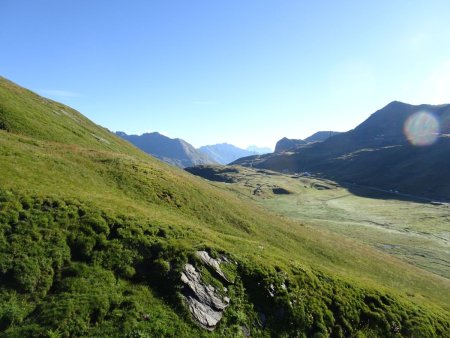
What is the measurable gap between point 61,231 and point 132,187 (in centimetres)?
1915

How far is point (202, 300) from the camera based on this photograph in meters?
23.8

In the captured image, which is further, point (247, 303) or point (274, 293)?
point (274, 293)

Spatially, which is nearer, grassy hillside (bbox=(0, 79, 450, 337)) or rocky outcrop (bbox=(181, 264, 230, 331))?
grassy hillside (bbox=(0, 79, 450, 337))

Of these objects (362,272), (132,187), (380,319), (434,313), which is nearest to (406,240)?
(362,272)

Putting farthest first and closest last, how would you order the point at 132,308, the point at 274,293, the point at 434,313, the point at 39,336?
the point at 434,313 < the point at 274,293 < the point at 132,308 < the point at 39,336

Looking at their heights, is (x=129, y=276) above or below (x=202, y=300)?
above

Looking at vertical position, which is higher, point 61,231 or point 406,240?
point 61,231

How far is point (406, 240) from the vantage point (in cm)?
11194

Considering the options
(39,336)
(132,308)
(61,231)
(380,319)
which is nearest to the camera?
(39,336)

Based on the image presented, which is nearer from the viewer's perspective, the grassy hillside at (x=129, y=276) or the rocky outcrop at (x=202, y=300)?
the grassy hillside at (x=129, y=276)

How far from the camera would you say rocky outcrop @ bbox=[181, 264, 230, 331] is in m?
22.7

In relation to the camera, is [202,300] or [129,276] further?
[202,300]

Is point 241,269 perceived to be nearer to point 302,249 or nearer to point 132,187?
point 132,187

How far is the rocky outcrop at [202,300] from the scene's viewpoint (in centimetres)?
2272
